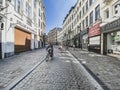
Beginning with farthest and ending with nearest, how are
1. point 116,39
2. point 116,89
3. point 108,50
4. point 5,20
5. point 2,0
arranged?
point 108,50 → point 116,39 → point 5,20 → point 2,0 → point 116,89

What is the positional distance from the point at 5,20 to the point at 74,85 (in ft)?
41.9

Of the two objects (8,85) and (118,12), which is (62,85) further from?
(118,12)

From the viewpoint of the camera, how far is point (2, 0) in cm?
1666

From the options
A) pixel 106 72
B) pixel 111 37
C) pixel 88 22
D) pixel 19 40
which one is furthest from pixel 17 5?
pixel 106 72

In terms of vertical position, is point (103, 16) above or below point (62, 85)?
above

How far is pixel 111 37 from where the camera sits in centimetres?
2197

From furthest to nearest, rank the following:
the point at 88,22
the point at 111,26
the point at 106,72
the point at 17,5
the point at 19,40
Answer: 1. the point at 88,22
2. the point at 19,40
3. the point at 17,5
4. the point at 111,26
5. the point at 106,72

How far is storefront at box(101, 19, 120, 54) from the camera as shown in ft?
63.1

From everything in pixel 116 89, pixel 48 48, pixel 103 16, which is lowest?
pixel 116 89

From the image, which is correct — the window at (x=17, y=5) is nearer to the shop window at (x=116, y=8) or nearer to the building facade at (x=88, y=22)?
the building facade at (x=88, y=22)

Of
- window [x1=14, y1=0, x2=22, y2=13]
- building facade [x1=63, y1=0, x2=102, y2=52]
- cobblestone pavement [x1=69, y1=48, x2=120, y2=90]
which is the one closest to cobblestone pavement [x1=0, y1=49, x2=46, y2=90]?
cobblestone pavement [x1=69, y1=48, x2=120, y2=90]

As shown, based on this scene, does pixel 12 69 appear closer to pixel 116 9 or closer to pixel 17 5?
pixel 116 9

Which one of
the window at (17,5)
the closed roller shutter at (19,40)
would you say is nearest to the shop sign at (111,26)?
the closed roller shutter at (19,40)

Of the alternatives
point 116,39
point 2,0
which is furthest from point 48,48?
point 116,39
